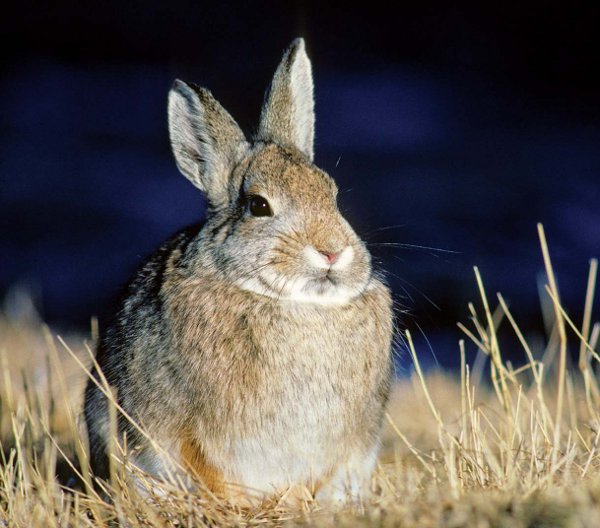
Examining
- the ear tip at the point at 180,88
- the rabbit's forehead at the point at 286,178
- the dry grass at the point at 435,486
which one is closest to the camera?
the dry grass at the point at 435,486

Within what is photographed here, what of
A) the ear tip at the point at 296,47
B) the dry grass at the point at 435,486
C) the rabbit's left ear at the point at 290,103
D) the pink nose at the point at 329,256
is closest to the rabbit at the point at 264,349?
the pink nose at the point at 329,256

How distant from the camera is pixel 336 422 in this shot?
158 inches

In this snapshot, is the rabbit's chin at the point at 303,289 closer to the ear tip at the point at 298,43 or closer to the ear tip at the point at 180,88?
the ear tip at the point at 180,88

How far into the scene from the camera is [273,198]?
413cm

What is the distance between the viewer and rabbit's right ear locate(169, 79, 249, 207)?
14.6ft

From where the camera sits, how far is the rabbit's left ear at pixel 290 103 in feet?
15.4

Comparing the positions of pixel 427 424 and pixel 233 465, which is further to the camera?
pixel 427 424

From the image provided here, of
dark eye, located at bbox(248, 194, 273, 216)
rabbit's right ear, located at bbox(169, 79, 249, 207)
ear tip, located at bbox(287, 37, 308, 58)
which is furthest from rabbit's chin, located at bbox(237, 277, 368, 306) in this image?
ear tip, located at bbox(287, 37, 308, 58)

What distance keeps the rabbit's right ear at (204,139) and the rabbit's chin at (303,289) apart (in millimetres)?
639

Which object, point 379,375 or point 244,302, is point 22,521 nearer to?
point 244,302

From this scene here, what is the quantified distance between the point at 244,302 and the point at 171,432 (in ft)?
2.27

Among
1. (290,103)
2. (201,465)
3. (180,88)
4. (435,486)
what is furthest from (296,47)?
(435,486)

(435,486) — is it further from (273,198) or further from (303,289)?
(273,198)

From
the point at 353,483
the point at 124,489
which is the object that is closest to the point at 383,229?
the point at 353,483
